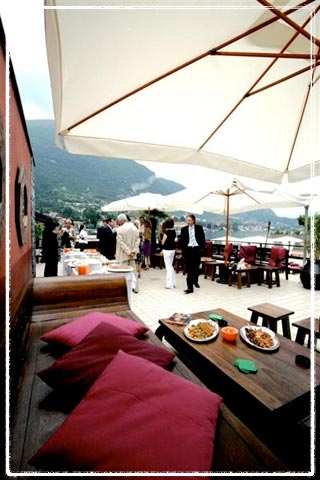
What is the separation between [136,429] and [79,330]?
3.48ft

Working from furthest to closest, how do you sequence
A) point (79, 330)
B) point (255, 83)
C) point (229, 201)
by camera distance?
point (229, 201) < point (255, 83) < point (79, 330)

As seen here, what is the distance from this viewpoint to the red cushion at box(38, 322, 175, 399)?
122 cm

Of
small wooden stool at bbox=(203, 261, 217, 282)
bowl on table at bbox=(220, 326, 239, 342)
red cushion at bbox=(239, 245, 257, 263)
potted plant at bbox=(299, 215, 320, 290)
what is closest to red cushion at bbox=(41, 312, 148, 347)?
bowl on table at bbox=(220, 326, 239, 342)

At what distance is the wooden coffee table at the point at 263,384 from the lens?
138cm

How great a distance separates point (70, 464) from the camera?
30.2 inches

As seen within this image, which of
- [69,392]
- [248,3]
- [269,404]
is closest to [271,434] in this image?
[269,404]

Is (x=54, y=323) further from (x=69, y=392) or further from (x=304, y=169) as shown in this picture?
(x=304, y=169)

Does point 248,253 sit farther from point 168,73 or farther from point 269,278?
point 168,73

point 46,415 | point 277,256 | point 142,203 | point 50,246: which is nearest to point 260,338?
point 46,415

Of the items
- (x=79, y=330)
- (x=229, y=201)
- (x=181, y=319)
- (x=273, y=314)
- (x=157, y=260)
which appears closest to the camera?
(x=79, y=330)

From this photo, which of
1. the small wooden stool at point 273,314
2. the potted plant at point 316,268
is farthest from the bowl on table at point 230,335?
the potted plant at point 316,268

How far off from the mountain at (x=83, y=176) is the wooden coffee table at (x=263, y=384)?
29.9 m

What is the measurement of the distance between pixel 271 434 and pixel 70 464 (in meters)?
1.24

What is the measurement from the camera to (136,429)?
33.3 inches
